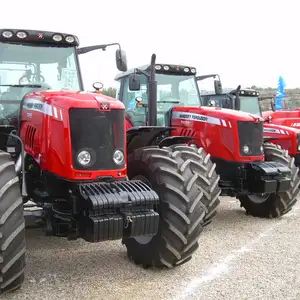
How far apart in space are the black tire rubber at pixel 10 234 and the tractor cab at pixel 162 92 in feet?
12.1

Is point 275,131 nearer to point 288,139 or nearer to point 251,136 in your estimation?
point 288,139

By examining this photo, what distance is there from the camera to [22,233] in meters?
3.51

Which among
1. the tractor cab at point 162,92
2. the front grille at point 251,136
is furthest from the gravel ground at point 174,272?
the tractor cab at point 162,92

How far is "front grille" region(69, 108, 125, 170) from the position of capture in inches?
152

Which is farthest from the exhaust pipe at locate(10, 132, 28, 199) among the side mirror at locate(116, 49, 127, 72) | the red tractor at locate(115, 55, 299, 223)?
the red tractor at locate(115, 55, 299, 223)

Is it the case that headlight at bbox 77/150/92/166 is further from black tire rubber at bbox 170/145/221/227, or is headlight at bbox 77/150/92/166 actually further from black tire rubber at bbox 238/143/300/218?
black tire rubber at bbox 238/143/300/218

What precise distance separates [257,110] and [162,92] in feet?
13.5

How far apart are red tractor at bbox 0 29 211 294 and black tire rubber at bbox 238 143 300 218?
2.51 meters

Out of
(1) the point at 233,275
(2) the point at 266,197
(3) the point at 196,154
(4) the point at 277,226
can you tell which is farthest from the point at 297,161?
(1) the point at 233,275

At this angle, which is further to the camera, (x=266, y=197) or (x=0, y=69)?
(x=266, y=197)

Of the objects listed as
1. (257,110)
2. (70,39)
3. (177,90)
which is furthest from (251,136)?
(257,110)

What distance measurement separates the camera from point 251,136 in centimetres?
658

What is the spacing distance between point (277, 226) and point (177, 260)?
2.72m

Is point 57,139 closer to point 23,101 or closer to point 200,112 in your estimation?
point 23,101
